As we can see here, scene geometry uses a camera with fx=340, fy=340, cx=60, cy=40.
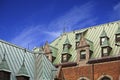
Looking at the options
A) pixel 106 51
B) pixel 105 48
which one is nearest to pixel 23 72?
pixel 106 51

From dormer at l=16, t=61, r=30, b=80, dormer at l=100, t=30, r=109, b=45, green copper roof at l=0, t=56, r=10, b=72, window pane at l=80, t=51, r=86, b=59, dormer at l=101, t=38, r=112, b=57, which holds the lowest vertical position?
dormer at l=16, t=61, r=30, b=80

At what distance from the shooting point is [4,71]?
1655 inches

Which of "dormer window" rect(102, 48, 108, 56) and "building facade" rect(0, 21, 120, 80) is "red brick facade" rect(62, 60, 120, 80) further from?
"dormer window" rect(102, 48, 108, 56)

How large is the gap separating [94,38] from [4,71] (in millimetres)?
18814

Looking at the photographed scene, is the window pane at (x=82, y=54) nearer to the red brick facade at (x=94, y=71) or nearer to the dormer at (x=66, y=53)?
the red brick facade at (x=94, y=71)

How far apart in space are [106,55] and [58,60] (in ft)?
32.1

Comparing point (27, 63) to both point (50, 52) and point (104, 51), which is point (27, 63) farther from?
point (104, 51)

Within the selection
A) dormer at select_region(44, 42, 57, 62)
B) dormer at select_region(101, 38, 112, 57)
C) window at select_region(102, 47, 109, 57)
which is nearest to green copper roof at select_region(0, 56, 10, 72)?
dormer at select_region(44, 42, 57, 62)

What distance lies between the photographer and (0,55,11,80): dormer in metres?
41.7

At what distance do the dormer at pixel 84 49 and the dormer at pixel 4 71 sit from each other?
13.8 meters

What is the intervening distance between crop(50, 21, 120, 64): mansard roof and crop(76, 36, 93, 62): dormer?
548 millimetres

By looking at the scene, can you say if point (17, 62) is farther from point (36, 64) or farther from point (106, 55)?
point (106, 55)

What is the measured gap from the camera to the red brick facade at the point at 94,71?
48.4 metres

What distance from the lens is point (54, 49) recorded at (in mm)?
58781
